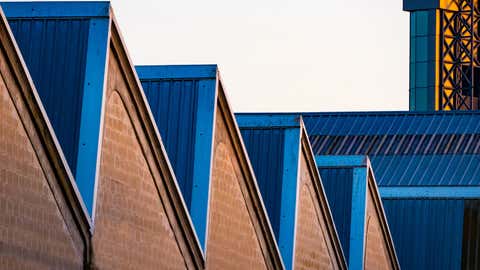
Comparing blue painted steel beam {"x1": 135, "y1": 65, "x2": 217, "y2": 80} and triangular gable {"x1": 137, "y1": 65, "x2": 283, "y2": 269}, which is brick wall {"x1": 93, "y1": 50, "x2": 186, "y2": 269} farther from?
blue painted steel beam {"x1": 135, "y1": 65, "x2": 217, "y2": 80}

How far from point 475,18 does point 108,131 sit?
6015 centimetres

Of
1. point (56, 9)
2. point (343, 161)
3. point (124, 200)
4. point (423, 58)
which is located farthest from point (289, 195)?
point (423, 58)

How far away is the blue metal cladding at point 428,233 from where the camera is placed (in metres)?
57.1

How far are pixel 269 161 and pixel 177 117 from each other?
653 centimetres

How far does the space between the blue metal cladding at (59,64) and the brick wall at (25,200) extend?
2401 mm

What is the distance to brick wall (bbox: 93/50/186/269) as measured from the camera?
28.3m

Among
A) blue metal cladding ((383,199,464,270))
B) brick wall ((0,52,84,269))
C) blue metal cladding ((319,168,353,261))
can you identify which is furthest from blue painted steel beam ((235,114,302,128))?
blue metal cladding ((383,199,464,270))

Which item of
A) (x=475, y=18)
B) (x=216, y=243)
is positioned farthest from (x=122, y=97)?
(x=475, y=18)

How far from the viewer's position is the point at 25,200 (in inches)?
985

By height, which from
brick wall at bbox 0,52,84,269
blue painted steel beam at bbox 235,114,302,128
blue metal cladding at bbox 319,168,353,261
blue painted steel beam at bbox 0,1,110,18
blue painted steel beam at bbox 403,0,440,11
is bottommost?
brick wall at bbox 0,52,84,269

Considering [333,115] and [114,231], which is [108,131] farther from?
[333,115]

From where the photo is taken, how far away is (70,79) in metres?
28.8

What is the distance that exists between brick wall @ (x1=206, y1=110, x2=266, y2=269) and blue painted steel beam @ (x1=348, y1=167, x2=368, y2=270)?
9.95 m

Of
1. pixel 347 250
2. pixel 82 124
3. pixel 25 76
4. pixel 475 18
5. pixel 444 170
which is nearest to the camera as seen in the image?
pixel 25 76
